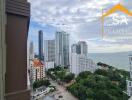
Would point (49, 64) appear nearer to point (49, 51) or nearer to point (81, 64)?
point (49, 51)

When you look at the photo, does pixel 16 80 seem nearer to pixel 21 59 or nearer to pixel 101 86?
pixel 21 59

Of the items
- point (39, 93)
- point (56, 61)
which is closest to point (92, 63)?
point (56, 61)

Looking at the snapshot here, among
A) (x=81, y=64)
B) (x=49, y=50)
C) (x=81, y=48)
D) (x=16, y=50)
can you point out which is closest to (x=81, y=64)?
(x=81, y=64)

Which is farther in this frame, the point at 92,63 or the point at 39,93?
the point at 92,63

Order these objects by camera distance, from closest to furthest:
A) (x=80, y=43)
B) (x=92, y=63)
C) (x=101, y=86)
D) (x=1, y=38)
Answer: (x=1, y=38), (x=101, y=86), (x=92, y=63), (x=80, y=43)

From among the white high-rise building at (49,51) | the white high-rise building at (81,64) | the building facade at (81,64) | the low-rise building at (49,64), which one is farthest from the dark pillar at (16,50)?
the white high-rise building at (49,51)

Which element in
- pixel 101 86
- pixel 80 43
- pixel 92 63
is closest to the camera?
pixel 101 86
